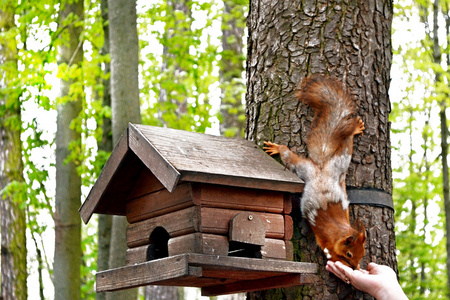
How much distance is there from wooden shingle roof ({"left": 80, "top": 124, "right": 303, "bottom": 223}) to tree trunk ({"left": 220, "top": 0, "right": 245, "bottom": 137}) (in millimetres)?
7075

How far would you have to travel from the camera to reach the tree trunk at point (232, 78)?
33.3 feet

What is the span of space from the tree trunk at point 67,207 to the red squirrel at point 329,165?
5.05 meters

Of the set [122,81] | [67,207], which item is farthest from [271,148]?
[67,207]

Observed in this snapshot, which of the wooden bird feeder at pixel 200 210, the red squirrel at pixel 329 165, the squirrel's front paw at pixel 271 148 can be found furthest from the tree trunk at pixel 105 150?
the red squirrel at pixel 329 165

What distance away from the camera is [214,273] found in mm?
2562

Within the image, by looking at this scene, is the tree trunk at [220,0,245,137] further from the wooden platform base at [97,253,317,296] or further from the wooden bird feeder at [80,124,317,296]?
the wooden platform base at [97,253,317,296]

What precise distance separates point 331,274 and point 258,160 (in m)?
0.63

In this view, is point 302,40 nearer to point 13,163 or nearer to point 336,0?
point 336,0

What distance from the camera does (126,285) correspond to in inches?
105

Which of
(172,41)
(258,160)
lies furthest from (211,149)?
(172,41)

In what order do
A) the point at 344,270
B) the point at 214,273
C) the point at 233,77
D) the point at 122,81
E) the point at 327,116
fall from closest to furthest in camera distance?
the point at 214,273 < the point at 344,270 < the point at 327,116 < the point at 122,81 < the point at 233,77

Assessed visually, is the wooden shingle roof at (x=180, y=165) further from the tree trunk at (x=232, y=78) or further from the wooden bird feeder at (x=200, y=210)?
the tree trunk at (x=232, y=78)

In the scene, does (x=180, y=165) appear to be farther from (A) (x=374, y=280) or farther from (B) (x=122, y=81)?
(B) (x=122, y=81)

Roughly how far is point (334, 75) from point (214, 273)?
1.16 m
